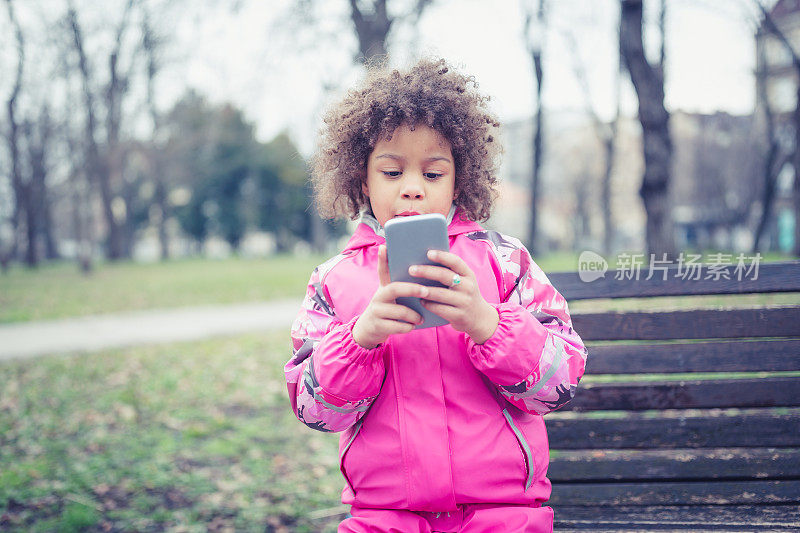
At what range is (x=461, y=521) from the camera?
153cm

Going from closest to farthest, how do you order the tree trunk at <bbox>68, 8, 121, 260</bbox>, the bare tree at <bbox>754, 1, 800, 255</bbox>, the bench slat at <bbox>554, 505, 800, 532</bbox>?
the bench slat at <bbox>554, 505, 800, 532</bbox> < the bare tree at <bbox>754, 1, 800, 255</bbox> < the tree trunk at <bbox>68, 8, 121, 260</bbox>

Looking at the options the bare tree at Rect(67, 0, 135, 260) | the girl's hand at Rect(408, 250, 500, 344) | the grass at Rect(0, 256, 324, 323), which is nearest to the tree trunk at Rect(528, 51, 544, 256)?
the grass at Rect(0, 256, 324, 323)

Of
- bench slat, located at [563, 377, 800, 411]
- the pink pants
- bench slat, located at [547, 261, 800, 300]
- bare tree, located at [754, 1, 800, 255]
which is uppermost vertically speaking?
bare tree, located at [754, 1, 800, 255]

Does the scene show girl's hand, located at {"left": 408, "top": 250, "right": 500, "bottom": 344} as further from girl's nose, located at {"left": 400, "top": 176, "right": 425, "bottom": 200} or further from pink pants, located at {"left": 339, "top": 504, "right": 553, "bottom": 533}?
pink pants, located at {"left": 339, "top": 504, "right": 553, "bottom": 533}

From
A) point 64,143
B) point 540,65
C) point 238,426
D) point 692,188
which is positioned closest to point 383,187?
point 238,426

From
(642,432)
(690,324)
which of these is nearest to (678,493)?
(642,432)

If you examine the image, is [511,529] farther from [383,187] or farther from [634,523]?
[383,187]

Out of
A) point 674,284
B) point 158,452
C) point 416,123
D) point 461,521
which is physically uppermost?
point 416,123

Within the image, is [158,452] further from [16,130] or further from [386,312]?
[16,130]

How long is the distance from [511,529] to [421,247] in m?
0.74

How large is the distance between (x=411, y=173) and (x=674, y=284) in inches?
43.1

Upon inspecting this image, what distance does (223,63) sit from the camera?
29.3 ft

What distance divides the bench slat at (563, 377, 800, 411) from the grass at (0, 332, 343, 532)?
1.61 m

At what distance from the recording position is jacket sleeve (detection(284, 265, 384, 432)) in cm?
141
